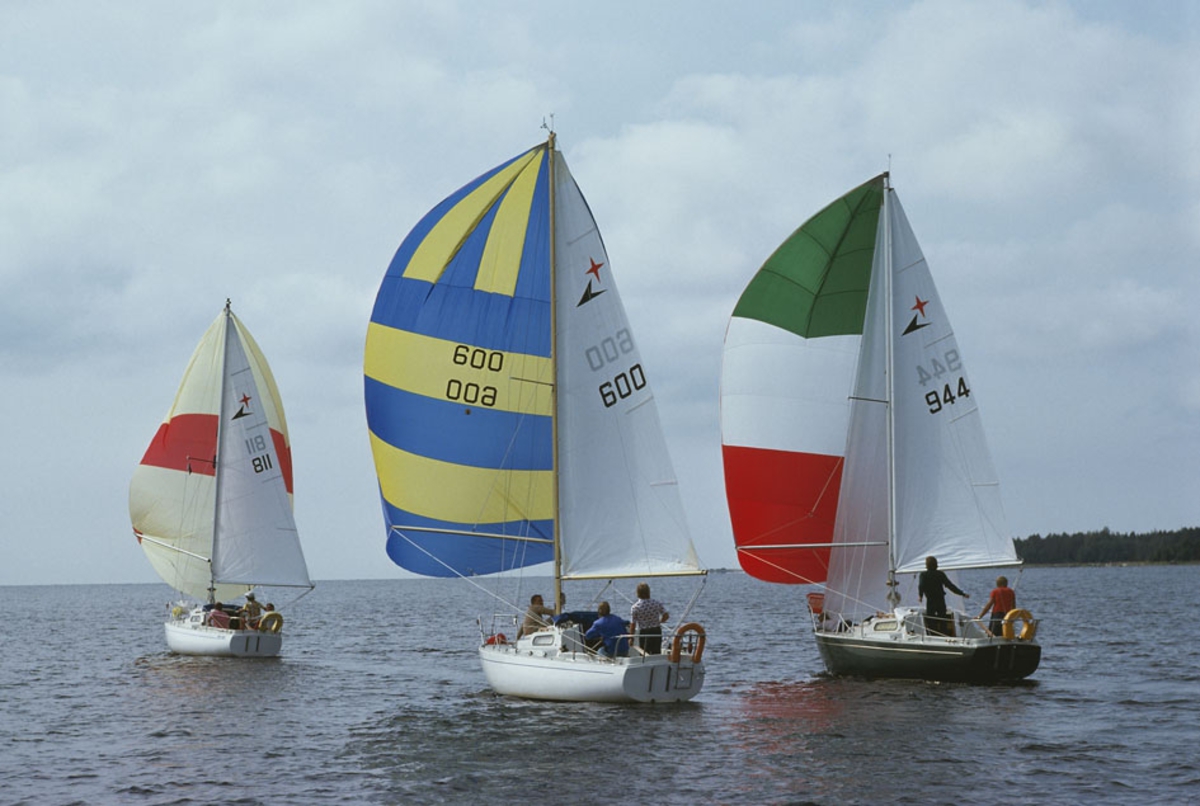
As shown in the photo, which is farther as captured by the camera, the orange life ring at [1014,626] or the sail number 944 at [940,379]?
the sail number 944 at [940,379]

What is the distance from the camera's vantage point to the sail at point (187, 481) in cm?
3794

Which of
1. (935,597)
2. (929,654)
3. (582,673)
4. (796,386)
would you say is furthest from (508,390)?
(929,654)

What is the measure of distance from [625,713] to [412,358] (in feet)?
25.1

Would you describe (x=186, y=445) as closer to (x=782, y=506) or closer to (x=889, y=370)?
(x=782, y=506)

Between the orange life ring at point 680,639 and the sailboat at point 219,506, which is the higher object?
the sailboat at point 219,506

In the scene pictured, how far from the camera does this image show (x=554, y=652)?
70.7 ft

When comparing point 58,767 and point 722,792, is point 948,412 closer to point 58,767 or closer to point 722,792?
point 722,792

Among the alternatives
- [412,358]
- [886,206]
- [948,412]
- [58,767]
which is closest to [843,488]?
[948,412]

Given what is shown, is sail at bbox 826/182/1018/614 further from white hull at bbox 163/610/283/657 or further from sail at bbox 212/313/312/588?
sail at bbox 212/313/312/588

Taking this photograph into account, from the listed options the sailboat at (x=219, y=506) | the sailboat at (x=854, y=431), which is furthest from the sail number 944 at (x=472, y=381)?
the sailboat at (x=219, y=506)

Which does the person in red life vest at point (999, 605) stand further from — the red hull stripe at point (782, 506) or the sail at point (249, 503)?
the sail at point (249, 503)

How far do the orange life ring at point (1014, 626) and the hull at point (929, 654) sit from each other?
0.51ft

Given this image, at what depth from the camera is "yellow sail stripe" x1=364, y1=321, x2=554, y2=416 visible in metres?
23.5

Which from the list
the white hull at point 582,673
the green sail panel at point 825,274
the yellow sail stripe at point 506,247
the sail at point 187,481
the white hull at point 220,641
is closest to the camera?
the white hull at point 582,673
